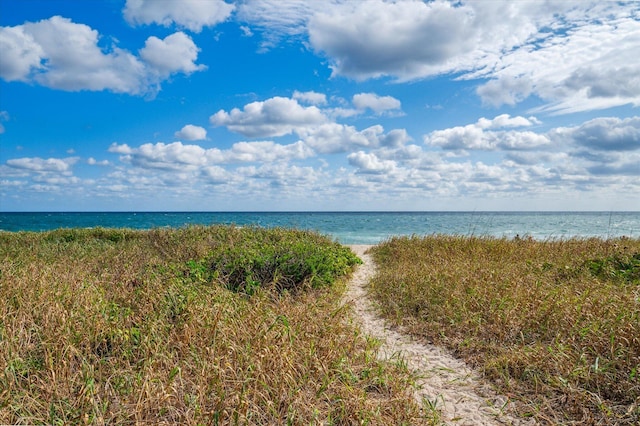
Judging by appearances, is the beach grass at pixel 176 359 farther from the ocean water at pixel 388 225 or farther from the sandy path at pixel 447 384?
the ocean water at pixel 388 225

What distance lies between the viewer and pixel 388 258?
45.3 feet

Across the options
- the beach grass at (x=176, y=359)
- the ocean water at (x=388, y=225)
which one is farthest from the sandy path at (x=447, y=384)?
the ocean water at (x=388, y=225)

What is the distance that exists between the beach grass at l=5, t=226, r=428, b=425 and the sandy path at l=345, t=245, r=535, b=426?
0.35 m

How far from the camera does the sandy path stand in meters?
4.29

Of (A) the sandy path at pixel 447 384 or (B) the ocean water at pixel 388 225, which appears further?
(B) the ocean water at pixel 388 225

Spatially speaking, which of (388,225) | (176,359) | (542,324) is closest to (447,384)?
(542,324)

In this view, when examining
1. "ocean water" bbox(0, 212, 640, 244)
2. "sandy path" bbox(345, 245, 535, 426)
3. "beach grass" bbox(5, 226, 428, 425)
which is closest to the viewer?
Result: "beach grass" bbox(5, 226, 428, 425)

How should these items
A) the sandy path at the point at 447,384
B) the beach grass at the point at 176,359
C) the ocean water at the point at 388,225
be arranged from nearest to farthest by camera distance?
1. the beach grass at the point at 176,359
2. the sandy path at the point at 447,384
3. the ocean water at the point at 388,225

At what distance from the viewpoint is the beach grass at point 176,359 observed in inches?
149

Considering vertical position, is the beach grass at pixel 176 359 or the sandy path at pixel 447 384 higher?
the beach grass at pixel 176 359

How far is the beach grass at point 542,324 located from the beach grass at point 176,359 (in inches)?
53.9

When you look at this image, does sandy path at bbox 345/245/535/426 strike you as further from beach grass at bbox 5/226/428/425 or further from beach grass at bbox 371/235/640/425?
beach grass at bbox 5/226/428/425

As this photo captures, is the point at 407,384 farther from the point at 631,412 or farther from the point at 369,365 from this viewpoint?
the point at 631,412

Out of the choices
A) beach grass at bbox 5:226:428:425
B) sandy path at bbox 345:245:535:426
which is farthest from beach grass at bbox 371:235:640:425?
beach grass at bbox 5:226:428:425
